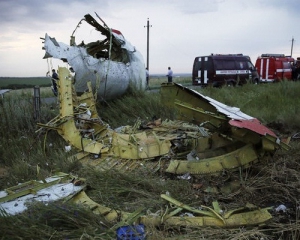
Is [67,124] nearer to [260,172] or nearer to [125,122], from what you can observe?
[125,122]

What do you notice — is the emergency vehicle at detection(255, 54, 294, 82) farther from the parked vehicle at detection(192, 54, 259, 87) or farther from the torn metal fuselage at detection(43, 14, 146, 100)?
the torn metal fuselage at detection(43, 14, 146, 100)

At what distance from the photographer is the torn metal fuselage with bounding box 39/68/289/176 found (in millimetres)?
3895

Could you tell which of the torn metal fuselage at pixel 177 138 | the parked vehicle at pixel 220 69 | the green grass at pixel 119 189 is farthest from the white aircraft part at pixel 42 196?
the parked vehicle at pixel 220 69

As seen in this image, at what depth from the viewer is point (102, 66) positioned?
25.6 ft

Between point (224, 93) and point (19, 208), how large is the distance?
8.82 metres

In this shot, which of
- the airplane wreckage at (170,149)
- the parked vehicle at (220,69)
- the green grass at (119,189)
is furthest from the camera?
the parked vehicle at (220,69)

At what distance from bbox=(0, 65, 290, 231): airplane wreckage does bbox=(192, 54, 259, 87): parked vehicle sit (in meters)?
13.0

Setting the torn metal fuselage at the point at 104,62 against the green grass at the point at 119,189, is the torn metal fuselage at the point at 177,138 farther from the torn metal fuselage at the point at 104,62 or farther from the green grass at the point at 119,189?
the torn metal fuselage at the point at 104,62

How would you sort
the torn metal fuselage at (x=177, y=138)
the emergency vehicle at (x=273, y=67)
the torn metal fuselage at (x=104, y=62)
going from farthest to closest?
1. the emergency vehicle at (x=273, y=67)
2. the torn metal fuselage at (x=104, y=62)
3. the torn metal fuselage at (x=177, y=138)

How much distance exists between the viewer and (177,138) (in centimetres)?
502

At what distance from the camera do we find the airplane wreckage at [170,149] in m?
3.08

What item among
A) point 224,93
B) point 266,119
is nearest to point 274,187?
point 266,119

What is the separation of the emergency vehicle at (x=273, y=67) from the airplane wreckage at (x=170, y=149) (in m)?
18.7

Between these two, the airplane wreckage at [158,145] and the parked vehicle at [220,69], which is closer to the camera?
the airplane wreckage at [158,145]
